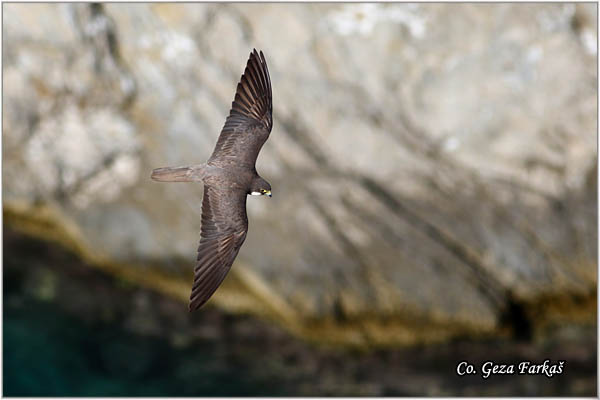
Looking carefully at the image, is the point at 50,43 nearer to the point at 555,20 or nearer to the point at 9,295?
the point at 9,295

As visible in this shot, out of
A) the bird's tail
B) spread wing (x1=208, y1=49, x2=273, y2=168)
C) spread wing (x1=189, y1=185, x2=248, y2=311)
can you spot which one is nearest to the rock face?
spread wing (x1=208, y1=49, x2=273, y2=168)

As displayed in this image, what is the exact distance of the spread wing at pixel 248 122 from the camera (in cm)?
581

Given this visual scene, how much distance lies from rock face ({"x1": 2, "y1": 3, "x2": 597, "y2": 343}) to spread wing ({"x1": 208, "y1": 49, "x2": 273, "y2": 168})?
4832 millimetres

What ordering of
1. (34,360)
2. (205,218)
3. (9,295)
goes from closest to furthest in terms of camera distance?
(205,218), (34,360), (9,295)

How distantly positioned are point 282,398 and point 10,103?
235 inches

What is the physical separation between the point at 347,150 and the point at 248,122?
17.1ft

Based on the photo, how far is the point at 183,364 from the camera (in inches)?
410

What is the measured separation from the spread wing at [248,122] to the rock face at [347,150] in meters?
4.83

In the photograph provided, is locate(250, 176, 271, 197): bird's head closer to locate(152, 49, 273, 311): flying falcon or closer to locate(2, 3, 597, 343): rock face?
locate(152, 49, 273, 311): flying falcon

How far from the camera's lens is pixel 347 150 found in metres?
11.0

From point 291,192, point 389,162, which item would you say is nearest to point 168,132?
point 291,192

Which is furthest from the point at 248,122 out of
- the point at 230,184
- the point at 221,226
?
the point at 221,226

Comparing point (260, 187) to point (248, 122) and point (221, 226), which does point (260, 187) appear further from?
point (248, 122)

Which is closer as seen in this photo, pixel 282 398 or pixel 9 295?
pixel 282 398
